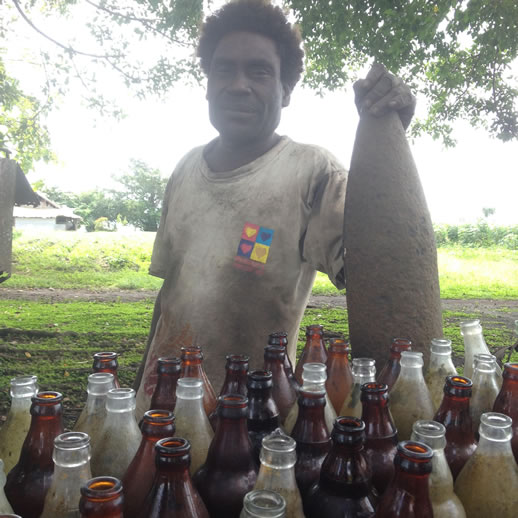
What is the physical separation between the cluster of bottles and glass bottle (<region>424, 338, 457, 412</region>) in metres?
0.10

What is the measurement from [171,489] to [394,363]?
0.86m

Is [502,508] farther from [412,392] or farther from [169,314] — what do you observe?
[169,314]

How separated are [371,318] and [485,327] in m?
7.11

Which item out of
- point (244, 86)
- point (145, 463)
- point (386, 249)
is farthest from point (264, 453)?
point (244, 86)

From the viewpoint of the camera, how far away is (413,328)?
1.56 metres

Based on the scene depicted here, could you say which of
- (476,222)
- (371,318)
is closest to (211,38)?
(371,318)

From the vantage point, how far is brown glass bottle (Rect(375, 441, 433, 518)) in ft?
2.51

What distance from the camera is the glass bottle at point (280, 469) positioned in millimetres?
819

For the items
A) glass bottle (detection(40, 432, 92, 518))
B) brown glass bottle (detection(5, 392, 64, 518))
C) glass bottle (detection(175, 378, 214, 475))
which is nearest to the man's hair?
glass bottle (detection(175, 378, 214, 475))

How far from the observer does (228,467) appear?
3.11ft

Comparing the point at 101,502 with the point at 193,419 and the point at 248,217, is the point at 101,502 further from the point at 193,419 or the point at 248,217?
the point at 248,217

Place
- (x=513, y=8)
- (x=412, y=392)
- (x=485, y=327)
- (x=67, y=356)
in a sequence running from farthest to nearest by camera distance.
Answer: (x=485, y=327), (x=67, y=356), (x=513, y=8), (x=412, y=392)

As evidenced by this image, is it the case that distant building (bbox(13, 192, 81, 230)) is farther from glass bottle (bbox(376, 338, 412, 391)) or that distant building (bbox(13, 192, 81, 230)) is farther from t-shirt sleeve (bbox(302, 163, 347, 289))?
glass bottle (bbox(376, 338, 412, 391))

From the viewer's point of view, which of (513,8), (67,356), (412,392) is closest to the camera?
(412,392)
